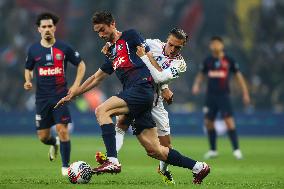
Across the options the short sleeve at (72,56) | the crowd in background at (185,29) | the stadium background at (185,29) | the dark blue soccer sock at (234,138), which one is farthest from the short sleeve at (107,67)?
the crowd in background at (185,29)

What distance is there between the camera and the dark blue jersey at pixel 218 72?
63.6 feet

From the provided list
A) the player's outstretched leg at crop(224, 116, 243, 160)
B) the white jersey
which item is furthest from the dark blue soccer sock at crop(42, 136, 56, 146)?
the player's outstretched leg at crop(224, 116, 243, 160)

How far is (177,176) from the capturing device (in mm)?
12555

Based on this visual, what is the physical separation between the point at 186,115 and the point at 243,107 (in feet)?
23.3

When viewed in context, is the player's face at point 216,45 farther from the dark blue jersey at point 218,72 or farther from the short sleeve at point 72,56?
the short sleeve at point 72,56

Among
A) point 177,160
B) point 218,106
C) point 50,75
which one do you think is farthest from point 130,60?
point 218,106

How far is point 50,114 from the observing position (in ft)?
44.0

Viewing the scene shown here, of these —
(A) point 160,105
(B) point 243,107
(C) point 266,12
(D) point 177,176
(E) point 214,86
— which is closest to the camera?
(A) point 160,105

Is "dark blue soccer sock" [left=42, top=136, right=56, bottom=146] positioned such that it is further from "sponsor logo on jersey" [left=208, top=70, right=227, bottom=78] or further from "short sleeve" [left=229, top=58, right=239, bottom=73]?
"short sleeve" [left=229, top=58, right=239, bottom=73]

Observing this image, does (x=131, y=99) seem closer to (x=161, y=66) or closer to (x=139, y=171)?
(x=161, y=66)

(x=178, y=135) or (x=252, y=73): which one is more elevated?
(x=252, y=73)

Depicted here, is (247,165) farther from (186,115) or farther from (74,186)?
(186,115)

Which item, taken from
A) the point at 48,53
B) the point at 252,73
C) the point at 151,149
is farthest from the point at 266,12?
the point at 151,149

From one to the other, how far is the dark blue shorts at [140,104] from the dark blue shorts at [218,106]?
8.97 m
